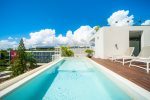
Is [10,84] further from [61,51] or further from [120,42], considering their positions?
[61,51]

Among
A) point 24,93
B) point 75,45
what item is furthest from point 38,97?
point 75,45

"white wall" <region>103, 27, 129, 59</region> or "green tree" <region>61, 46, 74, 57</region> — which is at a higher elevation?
"white wall" <region>103, 27, 129, 59</region>

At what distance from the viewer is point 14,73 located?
105ft

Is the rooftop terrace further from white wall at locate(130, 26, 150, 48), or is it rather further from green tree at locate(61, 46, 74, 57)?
green tree at locate(61, 46, 74, 57)

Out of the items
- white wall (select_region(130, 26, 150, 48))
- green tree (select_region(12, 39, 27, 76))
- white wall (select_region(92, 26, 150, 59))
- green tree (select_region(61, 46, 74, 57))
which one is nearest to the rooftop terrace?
white wall (select_region(92, 26, 150, 59))

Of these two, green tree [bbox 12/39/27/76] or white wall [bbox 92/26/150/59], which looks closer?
white wall [bbox 92/26/150/59]

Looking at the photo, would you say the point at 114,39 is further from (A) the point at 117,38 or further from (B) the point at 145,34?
(B) the point at 145,34

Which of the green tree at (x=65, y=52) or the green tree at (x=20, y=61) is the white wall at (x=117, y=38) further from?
the green tree at (x=20, y=61)

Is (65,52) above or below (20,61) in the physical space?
above

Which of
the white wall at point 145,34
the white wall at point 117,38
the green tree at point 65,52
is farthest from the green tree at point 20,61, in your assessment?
the white wall at point 145,34

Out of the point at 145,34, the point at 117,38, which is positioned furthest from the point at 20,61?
the point at 145,34

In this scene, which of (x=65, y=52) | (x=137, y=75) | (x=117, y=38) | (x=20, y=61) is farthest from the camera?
(x=20, y=61)

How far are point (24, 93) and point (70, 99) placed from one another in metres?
0.92

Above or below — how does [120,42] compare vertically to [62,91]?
above
